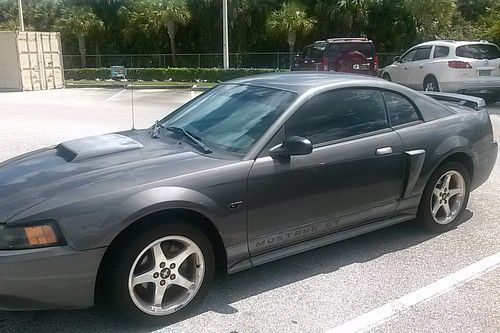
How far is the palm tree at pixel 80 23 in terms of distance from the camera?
96.1 feet

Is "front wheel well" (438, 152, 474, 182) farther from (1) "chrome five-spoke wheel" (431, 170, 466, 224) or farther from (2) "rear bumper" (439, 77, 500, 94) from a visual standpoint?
(2) "rear bumper" (439, 77, 500, 94)

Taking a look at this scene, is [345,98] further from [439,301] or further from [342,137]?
[439,301]

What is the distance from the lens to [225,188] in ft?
10.3

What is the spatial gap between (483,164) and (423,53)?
10681 mm

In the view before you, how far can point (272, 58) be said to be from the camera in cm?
2747

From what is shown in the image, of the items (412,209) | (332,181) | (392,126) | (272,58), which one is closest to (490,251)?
(412,209)

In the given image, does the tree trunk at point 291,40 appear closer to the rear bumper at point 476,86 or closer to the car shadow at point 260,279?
the rear bumper at point 476,86

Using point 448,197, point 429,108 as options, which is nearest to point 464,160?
point 448,197

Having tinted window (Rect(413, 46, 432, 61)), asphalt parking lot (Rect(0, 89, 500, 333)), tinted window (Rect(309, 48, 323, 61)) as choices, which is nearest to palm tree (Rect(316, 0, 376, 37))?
tinted window (Rect(309, 48, 323, 61))

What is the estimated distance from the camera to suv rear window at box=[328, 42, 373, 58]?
53.1 feet

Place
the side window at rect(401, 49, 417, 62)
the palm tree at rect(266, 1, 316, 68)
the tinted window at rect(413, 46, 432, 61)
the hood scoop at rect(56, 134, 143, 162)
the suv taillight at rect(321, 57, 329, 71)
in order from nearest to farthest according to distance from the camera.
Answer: the hood scoop at rect(56, 134, 143, 162)
the tinted window at rect(413, 46, 432, 61)
the side window at rect(401, 49, 417, 62)
the suv taillight at rect(321, 57, 329, 71)
the palm tree at rect(266, 1, 316, 68)

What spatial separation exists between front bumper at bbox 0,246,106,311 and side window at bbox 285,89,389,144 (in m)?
1.66

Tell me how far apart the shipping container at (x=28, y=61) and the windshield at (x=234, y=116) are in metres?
19.2

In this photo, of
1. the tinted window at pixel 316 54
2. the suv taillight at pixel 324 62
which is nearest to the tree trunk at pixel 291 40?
the tinted window at pixel 316 54
